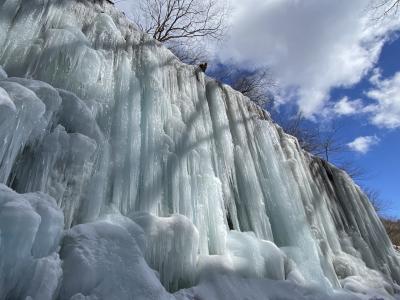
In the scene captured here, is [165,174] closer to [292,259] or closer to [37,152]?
[37,152]

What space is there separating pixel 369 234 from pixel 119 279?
5.19 meters

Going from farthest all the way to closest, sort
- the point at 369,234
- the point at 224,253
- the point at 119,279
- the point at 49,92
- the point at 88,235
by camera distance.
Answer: the point at 369,234, the point at 224,253, the point at 49,92, the point at 88,235, the point at 119,279

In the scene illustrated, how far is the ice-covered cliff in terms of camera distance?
2.15m

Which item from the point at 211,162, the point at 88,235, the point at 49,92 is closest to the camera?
the point at 88,235

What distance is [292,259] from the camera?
404 centimetres

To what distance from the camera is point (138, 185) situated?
10.9ft

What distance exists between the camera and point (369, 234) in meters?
6.11

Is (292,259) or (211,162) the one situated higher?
(211,162)

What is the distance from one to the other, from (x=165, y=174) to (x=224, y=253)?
956 millimetres

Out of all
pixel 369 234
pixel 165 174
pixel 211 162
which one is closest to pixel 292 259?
pixel 211 162

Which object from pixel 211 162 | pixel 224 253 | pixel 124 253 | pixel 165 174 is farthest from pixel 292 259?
pixel 124 253

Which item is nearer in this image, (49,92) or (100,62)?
(49,92)

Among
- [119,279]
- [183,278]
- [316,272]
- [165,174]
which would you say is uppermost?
[165,174]

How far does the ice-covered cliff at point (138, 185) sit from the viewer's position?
7.06 ft
